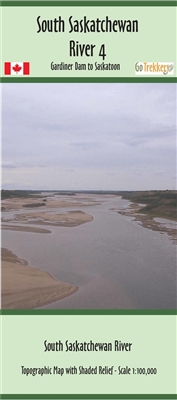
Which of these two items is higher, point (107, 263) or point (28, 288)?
point (28, 288)

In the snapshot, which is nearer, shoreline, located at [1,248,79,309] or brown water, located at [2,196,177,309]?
shoreline, located at [1,248,79,309]

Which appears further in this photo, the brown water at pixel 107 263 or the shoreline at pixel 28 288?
the brown water at pixel 107 263

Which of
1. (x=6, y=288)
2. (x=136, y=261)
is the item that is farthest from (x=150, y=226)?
(x=6, y=288)

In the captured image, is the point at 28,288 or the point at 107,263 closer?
the point at 28,288

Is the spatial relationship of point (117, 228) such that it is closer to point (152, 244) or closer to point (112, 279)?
point (152, 244)
